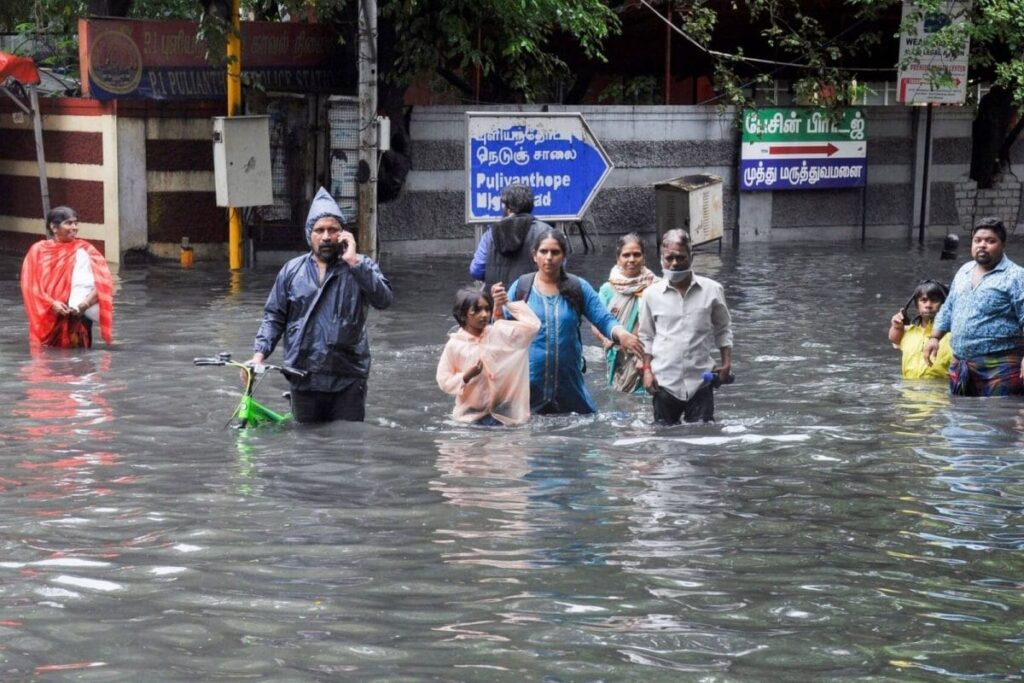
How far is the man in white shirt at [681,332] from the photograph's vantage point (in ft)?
31.0

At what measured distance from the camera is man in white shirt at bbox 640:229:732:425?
9438mm

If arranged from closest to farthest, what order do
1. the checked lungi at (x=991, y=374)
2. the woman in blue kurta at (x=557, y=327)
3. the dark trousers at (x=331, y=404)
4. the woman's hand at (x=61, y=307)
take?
the dark trousers at (x=331, y=404), the woman in blue kurta at (x=557, y=327), the checked lungi at (x=991, y=374), the woman's hand at (x=61, y=307)

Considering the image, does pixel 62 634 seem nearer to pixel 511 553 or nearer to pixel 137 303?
pixel 511 553

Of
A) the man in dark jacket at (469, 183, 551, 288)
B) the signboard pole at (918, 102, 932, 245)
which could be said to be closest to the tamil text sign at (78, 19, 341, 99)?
the man in dark jacket at (469, 183, 551, 288)

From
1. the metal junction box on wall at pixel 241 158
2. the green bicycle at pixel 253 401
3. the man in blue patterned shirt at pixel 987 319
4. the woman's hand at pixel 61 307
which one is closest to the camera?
the green bicycle at pixel 253 401

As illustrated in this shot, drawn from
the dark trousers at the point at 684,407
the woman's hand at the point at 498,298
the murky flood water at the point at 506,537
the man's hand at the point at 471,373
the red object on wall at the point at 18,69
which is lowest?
the murky flood water at the point at 506,537

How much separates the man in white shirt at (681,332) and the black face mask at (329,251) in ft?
6.09

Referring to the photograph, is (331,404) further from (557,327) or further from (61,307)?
(61,307)

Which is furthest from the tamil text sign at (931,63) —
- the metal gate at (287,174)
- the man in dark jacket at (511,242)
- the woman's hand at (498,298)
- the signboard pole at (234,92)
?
the woman's hand at (498,298)

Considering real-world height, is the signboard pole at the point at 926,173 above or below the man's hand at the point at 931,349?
above

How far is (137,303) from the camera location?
1620cm

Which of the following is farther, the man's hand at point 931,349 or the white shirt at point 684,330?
the man's hand at point 931,349

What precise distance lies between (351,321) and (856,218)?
16.9 meters

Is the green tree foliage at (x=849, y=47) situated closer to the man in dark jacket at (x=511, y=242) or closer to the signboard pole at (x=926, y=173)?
the signboard pole at (x=926, y=173)
